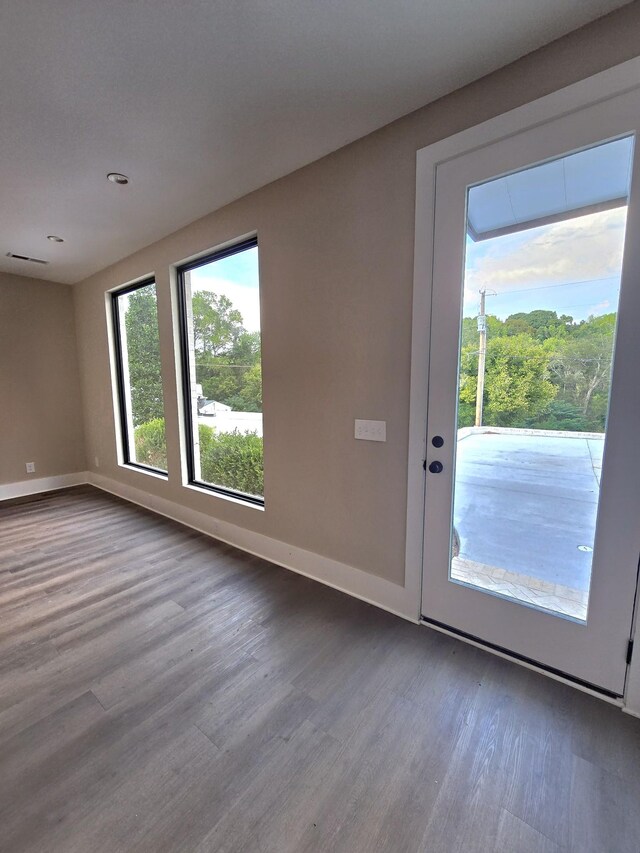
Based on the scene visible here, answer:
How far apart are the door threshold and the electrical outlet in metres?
1.06

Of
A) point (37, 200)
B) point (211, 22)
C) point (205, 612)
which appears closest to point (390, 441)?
point (205, 612)

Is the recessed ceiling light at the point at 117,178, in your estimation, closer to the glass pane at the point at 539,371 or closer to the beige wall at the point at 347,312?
the beige wall at the point at 347,312

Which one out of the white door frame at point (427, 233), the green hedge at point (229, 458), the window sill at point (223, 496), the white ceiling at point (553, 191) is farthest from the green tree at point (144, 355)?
the white ceiling at point (553, 191)

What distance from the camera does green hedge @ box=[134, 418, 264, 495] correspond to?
298 centimetres

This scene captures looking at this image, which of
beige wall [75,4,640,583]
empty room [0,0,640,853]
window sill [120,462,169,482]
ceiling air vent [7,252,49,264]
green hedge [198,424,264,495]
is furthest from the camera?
window sill [120,462,169,482]

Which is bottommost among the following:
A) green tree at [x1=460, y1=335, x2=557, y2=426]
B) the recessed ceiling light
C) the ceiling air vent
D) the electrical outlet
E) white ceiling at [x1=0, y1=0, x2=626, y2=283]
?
the electrical outlet

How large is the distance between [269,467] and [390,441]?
1048 mm

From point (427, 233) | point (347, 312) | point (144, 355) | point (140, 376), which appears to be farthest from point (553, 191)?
point (140, 376)

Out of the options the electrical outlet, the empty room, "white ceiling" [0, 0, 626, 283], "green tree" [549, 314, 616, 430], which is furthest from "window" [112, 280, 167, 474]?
"green tree" [549, 314, 616, 430]

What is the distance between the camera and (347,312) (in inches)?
84.6

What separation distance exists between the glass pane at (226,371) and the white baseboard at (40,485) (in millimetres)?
2601

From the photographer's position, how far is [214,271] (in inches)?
122

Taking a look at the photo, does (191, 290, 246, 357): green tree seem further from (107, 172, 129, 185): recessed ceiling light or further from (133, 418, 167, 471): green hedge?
(133, 418, 167, 471): green hedge

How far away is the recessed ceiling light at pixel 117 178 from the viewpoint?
2312mm
